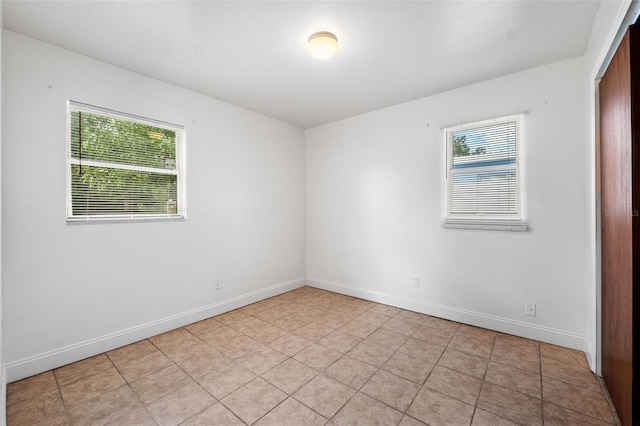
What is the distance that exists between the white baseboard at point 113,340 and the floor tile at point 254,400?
1436 mm

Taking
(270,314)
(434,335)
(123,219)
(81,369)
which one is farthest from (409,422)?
(123,219)

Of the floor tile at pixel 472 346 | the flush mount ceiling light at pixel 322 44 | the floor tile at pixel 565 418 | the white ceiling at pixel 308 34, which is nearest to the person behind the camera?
the floor tile at pixel 565 418

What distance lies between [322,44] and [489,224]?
2.43 metres

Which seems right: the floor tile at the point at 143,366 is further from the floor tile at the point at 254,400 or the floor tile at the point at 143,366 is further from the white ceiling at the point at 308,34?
the white ceiling at the point at 308,34

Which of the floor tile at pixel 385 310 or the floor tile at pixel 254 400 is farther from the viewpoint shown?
the floor tile at pixel 385 310

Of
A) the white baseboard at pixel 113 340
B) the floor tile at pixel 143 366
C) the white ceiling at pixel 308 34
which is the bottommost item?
the floor tile at pixel 143 366

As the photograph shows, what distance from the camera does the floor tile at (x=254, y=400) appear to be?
5.86 ft

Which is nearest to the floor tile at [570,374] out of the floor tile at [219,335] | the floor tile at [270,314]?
the floor tile at [270,314]

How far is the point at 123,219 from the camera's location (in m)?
2.71

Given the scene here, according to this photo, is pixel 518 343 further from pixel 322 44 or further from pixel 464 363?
pixel 322 44

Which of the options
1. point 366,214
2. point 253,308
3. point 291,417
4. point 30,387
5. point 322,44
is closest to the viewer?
point 291,417

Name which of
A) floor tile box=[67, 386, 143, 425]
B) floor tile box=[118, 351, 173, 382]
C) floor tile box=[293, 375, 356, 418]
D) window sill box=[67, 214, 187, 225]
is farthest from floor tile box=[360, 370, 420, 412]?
window sill box=[67, 214, 187, 225]

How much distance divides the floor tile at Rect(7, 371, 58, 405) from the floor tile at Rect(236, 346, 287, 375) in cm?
136

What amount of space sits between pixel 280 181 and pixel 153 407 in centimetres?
311
